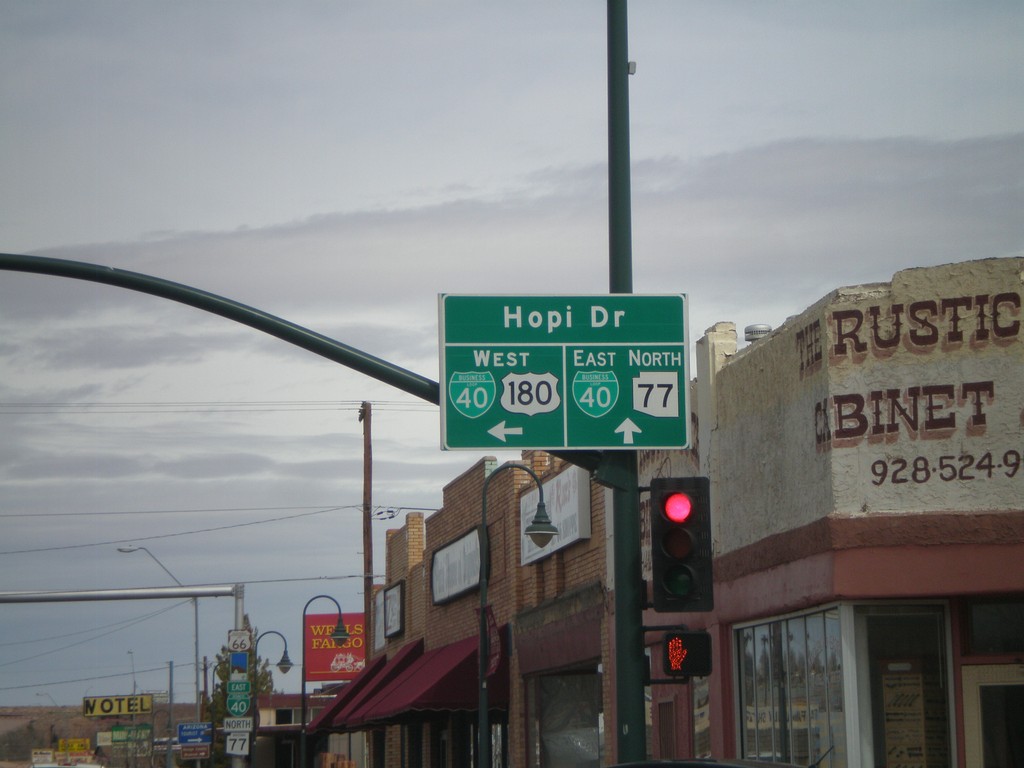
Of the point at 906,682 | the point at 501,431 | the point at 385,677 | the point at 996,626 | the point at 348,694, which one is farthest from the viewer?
the point at 348,694

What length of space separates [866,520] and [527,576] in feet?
41.3

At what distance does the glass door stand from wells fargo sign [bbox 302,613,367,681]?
51393 millimetres

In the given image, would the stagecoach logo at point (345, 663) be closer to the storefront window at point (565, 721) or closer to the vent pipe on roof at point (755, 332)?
the storefront window at point (565, 721)

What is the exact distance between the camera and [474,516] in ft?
102

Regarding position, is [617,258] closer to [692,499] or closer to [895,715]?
[692,499]

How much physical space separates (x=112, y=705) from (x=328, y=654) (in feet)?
184

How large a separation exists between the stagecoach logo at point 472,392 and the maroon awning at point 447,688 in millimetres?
15518

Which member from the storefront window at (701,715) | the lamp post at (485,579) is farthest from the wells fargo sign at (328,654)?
the storefront window at (701,715)

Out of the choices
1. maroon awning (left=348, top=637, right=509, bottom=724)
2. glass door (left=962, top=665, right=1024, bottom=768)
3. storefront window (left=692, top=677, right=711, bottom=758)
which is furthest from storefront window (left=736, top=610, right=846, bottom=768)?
maroon awning (left=348, top=637, right=509, bottom=724)

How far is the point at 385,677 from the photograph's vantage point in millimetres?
36781

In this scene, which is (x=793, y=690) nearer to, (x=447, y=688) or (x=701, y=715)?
(x=701, y=715)

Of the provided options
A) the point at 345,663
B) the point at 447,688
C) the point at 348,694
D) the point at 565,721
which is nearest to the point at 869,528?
the point at 565,721

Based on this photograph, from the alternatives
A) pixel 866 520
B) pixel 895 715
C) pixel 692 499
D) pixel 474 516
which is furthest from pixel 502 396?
pixel 474 516

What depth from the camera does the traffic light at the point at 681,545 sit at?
36.8ft
